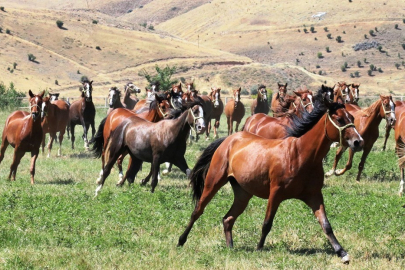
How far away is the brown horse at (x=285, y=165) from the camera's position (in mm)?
8102

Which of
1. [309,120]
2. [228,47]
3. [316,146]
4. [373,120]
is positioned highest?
[309,120]

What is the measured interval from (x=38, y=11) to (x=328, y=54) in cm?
5103

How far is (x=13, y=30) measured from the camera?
103 metres

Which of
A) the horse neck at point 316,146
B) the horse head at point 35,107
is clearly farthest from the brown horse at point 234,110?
the horse neck at point 316,146

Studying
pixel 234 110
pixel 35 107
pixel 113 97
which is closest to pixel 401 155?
pixel 35 107

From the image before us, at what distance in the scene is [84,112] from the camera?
2517cm

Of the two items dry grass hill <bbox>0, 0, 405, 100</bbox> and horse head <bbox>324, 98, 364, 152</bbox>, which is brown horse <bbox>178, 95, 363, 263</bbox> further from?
dry grass hill <bbox>0, 0, 405, 100</bbox>

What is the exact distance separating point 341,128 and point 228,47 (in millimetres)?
133613

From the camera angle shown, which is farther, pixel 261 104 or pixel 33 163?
pixel 261 104

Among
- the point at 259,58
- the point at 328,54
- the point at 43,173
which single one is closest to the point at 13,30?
the point at 259,58

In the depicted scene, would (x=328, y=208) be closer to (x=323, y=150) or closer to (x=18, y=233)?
(x=323, y=150)

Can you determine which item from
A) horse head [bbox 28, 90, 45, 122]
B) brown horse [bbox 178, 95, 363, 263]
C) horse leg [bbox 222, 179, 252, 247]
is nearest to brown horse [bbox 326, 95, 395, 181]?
horse head [bbox 28, 90, 45, 122]

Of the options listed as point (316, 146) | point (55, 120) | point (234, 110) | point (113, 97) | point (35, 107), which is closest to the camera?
point (316, 146)

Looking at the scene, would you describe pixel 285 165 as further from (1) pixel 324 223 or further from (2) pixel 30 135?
(2) pixel 30 135
